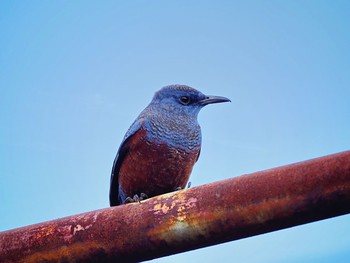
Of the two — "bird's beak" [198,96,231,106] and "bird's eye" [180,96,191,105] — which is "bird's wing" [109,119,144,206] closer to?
"bird's eye" [180,96,191,105]

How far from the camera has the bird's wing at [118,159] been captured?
4.04 meters

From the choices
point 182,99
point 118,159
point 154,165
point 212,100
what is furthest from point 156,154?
point 212,100

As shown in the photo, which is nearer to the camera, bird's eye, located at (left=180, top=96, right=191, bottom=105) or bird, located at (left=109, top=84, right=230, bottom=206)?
bird, located at (left=109, top=84, right=230, bottom=206)

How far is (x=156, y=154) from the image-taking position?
3.88 meters

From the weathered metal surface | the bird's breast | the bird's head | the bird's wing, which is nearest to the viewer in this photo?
the weathered metal surface

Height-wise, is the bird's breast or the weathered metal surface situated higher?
the bird's breast

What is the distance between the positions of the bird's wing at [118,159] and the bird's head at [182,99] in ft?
1.10

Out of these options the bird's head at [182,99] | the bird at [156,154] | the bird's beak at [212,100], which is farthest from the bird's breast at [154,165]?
the bird's beak at [212,100]

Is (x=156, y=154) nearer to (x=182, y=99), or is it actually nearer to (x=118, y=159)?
(x=118, y=159)

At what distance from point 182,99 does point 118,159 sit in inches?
30.6

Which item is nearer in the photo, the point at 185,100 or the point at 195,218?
the point at 195,218

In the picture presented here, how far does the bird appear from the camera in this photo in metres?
3.88

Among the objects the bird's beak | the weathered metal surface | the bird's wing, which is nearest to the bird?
the bird's wing

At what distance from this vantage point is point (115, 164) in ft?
13.7
